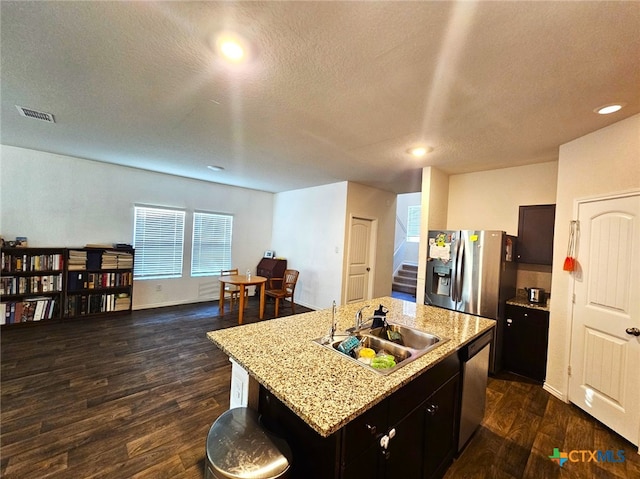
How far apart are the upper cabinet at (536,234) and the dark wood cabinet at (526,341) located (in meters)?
0.69

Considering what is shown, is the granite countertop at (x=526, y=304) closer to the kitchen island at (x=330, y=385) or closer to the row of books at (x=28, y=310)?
the kitchen island at (x=330, y=385)

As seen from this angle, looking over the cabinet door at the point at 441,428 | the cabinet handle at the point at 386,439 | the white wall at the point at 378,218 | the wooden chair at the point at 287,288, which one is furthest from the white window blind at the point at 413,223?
the cabinet handle at the point at 386,439

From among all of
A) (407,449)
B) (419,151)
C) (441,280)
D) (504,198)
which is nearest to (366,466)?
(407,449)

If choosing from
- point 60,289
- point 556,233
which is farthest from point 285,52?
point 60,289

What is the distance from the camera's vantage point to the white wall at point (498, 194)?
3258 mm

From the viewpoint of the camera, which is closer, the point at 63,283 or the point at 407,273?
the point at 63,283

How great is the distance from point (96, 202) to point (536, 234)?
21.5 feet

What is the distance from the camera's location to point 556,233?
2.65 metres

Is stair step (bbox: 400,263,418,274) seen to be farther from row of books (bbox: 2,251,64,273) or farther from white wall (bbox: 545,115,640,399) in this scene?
row of books (bbox: 2,251,64,273)

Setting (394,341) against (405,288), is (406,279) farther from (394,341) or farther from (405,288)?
(394,341)

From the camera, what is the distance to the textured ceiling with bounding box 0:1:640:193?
1.26m

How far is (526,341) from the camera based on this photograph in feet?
9.46

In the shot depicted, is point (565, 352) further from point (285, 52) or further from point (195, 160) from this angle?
point (195, 160)

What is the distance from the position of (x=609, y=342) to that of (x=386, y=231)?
3.65 m
